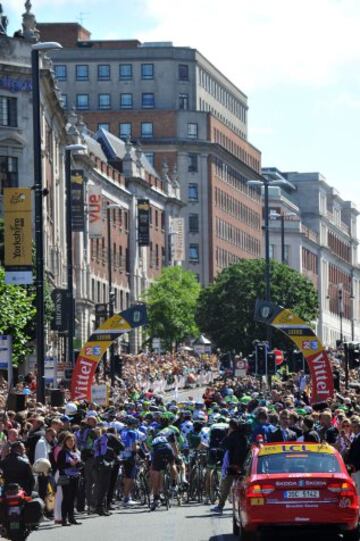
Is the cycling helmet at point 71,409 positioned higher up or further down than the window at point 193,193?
further down

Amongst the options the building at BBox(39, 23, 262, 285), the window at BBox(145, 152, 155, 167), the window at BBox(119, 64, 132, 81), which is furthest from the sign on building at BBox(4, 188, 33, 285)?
the window at BBox(119, 64, 132, 81)

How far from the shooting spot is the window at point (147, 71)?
167125 millimetres

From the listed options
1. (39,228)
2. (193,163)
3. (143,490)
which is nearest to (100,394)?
(39,228)

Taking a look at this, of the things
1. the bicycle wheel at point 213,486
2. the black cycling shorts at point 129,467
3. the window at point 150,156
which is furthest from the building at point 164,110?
the black cycling shorts at point 129,467

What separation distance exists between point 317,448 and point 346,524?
138 cm

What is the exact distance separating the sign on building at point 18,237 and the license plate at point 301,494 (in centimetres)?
1912

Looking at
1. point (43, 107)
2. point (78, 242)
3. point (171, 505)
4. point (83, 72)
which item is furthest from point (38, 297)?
point (83, 72)

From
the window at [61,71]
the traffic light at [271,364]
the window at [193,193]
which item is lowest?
the traffic light at [271,364]

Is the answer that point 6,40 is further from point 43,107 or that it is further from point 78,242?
point 78,242

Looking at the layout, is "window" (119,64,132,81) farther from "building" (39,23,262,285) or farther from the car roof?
the car roof

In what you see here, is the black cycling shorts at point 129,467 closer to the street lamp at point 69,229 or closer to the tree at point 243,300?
the street lamp at point 69,229

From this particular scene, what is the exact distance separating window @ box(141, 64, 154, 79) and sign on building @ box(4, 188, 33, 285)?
122 metres

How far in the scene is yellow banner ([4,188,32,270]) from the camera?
43.2m

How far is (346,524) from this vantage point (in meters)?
24.1
